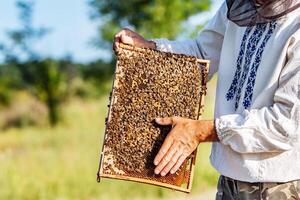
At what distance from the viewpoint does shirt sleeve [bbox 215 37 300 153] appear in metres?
2.71

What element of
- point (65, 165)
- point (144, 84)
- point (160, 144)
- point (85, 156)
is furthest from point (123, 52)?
point (85, 156)

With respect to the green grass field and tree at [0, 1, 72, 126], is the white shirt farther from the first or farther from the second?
tree at [0, 1, 72, 126]

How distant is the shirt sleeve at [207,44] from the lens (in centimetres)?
332

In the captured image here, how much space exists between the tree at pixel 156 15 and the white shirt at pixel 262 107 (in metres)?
3.88

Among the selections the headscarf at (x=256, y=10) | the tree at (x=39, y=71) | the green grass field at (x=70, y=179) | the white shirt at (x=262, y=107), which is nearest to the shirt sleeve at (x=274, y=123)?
the white shirt at (x=262, y=107)

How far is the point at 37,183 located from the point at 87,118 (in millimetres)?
12646

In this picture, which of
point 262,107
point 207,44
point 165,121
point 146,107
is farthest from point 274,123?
point 207,44

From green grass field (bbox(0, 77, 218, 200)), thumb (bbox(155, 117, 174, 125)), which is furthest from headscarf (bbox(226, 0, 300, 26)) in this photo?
green grass field (bbox(0, 77, 218, 200))

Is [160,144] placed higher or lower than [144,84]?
lower

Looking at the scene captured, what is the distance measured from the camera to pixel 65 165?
9.93 m

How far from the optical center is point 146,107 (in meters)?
3.10

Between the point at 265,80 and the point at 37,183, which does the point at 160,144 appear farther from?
the point at 37,183

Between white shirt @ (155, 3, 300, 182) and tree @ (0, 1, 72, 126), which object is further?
tree @ (0, 1, 72, 126)

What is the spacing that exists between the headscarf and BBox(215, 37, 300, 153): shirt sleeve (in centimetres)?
18
